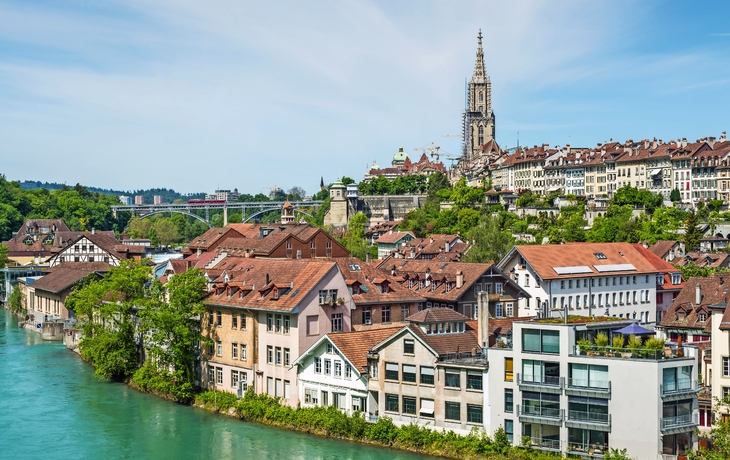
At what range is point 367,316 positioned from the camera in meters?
41.0

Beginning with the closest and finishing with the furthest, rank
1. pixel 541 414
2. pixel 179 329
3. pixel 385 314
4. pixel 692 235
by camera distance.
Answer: pixel 541 414 → pixel 179 329 → pixel 385 314 → pixel 692 235

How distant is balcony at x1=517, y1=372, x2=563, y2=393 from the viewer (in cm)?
3005

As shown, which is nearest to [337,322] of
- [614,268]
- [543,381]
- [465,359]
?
[465,359]

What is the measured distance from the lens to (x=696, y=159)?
8712cm

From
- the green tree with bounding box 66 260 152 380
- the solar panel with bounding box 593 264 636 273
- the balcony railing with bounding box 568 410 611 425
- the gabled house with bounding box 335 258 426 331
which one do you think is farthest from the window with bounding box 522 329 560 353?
the solar panel with bounding box 593 264 636 273

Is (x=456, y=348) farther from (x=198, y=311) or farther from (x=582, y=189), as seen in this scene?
(x=582, y=189)

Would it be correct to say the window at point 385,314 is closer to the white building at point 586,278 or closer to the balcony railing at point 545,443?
the white building at point 586,278

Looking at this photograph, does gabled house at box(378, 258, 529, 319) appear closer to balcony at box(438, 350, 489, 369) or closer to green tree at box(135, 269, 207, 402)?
green tree at box(135, 269, 207, 402)

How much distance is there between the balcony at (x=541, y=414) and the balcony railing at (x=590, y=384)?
38.1 inches

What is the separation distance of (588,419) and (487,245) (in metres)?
43.9

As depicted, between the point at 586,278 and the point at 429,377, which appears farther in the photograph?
the point at 586,278

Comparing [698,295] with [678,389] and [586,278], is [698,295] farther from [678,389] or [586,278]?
[678,389]

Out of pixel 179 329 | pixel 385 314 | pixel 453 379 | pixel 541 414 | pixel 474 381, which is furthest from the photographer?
pixel 385 314

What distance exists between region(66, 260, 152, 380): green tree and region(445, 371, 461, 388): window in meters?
16.7
